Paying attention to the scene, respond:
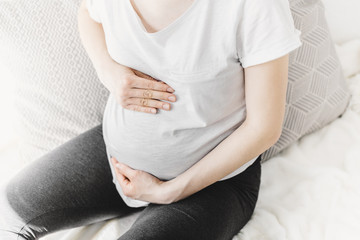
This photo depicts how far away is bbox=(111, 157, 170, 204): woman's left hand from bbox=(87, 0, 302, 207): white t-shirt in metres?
0.02

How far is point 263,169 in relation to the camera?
1086mm

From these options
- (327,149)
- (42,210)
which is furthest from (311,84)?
(42,210)

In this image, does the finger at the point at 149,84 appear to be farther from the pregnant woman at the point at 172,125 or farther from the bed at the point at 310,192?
the bed at the point at 310,192

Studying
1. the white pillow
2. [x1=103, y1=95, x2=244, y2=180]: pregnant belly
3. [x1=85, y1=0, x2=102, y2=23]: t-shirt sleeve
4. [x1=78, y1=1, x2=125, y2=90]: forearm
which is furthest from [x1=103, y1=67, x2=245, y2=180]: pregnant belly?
the white pillow

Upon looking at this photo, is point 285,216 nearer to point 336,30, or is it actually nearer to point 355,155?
point 355,155

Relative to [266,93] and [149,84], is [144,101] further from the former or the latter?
[266,93]

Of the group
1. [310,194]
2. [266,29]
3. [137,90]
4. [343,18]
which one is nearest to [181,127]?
[137,90]

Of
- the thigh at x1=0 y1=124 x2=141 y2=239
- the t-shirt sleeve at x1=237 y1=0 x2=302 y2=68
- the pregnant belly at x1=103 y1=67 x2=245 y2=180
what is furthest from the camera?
the thigh at x1=0 y1=124 x2=141 y2=239

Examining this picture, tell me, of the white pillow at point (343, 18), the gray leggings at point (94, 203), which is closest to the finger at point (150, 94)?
the gray leggings at point (94, 203)

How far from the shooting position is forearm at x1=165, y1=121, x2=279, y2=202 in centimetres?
79

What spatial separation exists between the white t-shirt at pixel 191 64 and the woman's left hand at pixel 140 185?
2 centimetres

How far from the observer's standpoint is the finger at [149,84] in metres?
0.79

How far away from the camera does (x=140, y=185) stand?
2.84 feet

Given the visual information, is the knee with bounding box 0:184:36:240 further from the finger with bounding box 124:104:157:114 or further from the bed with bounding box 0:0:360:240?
the finger with bounding box 124:104:157:114
